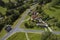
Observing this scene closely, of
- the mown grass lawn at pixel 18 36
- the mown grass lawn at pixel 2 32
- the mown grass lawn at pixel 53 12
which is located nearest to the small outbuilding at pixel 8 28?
the mown grass lawn at pixel 2 32

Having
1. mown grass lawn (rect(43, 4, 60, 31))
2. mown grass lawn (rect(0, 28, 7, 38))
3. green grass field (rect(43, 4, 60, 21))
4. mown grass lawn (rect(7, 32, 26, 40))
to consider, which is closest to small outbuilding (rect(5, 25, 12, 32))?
mown grass lawn (rect(0, 28, 7, 38))

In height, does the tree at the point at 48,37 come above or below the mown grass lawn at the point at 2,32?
below

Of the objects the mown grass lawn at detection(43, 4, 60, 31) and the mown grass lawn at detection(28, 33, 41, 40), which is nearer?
the mown grass lawn at detection(28, 33, 41, 40)

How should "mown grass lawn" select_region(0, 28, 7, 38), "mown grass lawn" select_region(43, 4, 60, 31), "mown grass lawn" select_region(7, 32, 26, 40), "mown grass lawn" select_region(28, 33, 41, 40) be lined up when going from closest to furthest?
1. "mown grass lawn" select_region(28, 33, 41, 40)
2. "mown grass lawn" select_region(7, 32, 26, 40)
3. "mown grass lawn" select_region(0, 28, 7, 38)
4. "mown grass lawn" select_region(43, 4, 60, 31)

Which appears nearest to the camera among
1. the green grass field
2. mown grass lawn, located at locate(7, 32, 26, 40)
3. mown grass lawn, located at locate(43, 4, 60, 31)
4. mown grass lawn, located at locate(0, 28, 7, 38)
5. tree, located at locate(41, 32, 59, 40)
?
tree, located at locate(41, 32, 59, 40)

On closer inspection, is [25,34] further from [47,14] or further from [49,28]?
[47,14]

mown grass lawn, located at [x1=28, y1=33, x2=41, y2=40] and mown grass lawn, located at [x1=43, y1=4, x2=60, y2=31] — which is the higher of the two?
mown grass lawn, located at [x1=43, y1=4, x2=60, y2=31]

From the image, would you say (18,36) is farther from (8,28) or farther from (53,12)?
(53,12)

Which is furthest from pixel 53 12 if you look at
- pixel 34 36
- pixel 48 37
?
pixel 48 37

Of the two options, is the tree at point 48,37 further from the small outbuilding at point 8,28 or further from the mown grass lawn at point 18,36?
the small outbuilding at point 8,28

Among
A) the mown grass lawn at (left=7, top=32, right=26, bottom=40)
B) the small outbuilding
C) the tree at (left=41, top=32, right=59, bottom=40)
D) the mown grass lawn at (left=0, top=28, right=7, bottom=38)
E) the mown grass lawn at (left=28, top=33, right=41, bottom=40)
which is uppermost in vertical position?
the small outbuilding

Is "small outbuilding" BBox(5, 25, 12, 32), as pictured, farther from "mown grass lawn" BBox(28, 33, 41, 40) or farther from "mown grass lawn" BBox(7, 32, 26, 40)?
"mown grass lawn" BBox(28, 33, 41, 40)

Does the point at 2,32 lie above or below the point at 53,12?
above
